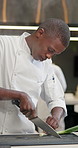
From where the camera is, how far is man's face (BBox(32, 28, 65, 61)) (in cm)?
169

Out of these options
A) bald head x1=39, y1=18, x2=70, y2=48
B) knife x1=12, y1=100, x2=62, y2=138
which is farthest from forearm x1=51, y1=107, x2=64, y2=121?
bald head x1=39, y1=18, x2=70, y2=48

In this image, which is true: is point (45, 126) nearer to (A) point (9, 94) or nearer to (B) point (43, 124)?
(B) point (43, 124)

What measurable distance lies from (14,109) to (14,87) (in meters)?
0.11

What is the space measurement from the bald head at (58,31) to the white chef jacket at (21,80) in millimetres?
151

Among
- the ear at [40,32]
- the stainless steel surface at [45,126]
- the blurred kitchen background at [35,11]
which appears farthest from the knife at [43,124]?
the blurred kitchen background at [35,11]

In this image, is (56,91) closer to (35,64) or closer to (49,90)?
(49,90)

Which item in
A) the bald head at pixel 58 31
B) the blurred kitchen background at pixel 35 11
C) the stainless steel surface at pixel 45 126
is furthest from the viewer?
the blurred kitchen background at pixel 35 11

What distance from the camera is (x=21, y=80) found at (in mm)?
1766

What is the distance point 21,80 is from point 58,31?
30 cm

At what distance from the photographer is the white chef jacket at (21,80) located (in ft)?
5.64

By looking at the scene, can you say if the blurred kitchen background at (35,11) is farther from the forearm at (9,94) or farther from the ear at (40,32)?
the forearm at (9,94)

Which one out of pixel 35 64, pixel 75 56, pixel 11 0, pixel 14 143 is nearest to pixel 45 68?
pixel 35 64

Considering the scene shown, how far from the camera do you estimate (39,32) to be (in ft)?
5.65

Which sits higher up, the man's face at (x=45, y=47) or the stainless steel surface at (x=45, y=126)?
the man's face at (x=45, y=47)
